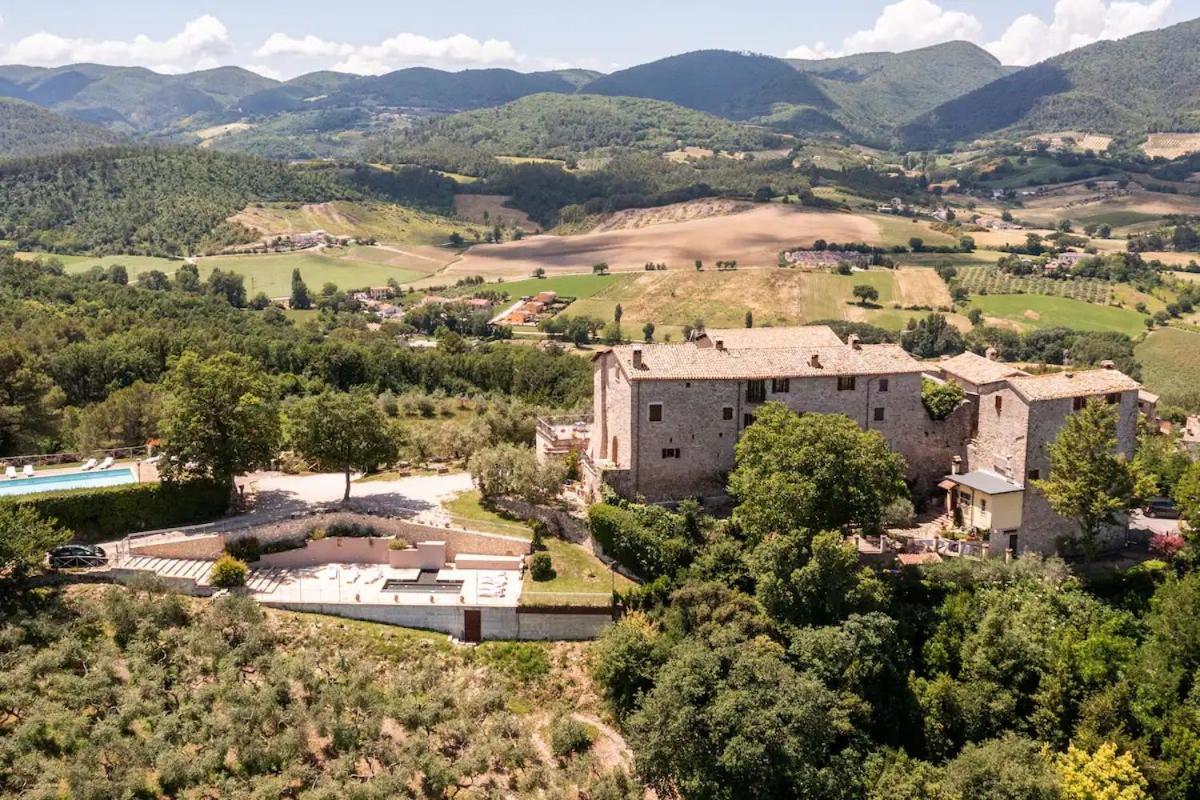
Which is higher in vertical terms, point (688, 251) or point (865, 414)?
point (688, 251)

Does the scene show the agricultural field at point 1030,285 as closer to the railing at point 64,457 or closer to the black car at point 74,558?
the railing at point 64,457

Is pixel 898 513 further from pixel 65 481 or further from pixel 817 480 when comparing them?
pixel 65 481

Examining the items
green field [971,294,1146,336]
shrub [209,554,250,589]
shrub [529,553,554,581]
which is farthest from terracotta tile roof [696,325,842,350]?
green field [971,294,1146,336]

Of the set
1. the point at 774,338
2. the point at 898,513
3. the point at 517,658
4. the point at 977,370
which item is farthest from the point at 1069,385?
the point at 517,658

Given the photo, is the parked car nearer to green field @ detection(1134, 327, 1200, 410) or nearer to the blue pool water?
green field @ detection(1134, 327, 1200, 410)

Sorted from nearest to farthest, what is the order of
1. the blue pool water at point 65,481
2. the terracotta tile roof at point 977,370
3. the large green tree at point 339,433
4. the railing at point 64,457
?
1. the blue pool water at point 65,481
2. the large green tree at point 339,433
3. the terracotta tile roof at point 977,370
4. the railing at point 64,457

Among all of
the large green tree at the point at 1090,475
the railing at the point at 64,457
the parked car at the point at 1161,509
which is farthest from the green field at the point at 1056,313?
the railing at the point at 64,457
